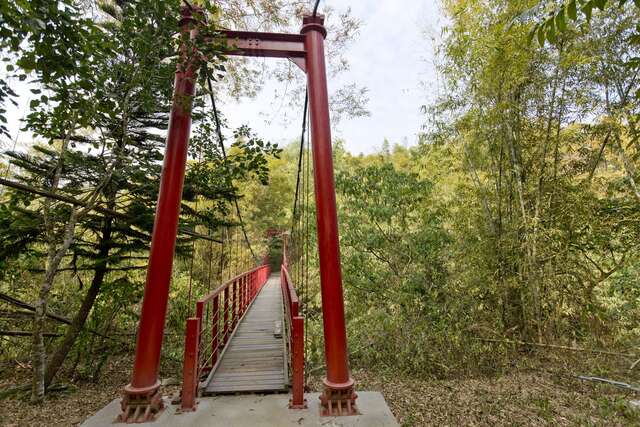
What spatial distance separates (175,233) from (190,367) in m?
0.94

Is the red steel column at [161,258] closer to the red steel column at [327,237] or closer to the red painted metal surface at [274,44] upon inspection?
the red painted metal surface at [274,44]

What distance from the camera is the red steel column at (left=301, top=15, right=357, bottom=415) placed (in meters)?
1.89

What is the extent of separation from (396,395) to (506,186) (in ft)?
7.97

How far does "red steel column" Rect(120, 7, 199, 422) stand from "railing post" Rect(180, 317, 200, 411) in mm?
172

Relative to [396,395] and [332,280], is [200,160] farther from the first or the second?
[396,395]

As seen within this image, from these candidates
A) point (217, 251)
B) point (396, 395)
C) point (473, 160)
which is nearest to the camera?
point (396, 395)

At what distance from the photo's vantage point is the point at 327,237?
6.97ft

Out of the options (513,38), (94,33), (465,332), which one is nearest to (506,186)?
(513,38)

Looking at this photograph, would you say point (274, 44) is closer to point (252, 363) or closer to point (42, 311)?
point (42, 311)

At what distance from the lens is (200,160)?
3.01 meters

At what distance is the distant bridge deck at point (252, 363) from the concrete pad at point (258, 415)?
9.5 inches

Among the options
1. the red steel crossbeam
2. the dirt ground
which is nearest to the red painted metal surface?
the red steel crossbeam

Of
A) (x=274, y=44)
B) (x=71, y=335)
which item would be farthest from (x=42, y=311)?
(x=274, y=44)

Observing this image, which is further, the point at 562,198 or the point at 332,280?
the point at 562,198
